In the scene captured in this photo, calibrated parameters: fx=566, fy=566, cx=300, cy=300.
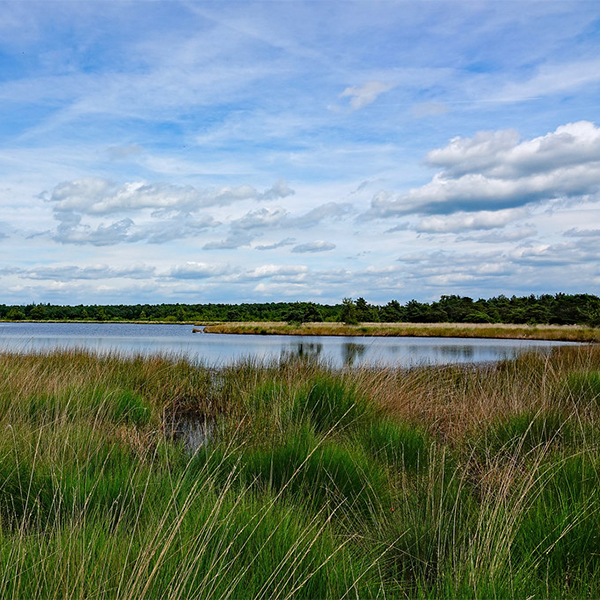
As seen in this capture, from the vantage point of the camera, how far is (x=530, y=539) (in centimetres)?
295

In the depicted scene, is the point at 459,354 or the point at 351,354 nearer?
the point at 351,354

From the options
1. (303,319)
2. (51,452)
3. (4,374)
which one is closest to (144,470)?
(51,452)

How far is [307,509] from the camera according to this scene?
11.2 ft

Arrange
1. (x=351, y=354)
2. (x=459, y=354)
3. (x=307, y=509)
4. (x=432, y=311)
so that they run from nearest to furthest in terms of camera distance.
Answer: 1. (x=307, y=509)
2. (x=351, y=354)
3. (x=459, y=354)
4. (x=432, y=311)

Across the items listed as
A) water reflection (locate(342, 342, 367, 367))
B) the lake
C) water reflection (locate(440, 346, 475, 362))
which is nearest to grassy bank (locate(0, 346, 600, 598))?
water reflection (locate(342, 342, 367, 367))

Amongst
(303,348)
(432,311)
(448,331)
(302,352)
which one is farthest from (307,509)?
(432,311)

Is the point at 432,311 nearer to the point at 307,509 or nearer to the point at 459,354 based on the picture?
the point at 459,354

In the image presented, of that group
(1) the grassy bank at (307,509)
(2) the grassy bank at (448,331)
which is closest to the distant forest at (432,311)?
(2) the grassy bank at (448,331)

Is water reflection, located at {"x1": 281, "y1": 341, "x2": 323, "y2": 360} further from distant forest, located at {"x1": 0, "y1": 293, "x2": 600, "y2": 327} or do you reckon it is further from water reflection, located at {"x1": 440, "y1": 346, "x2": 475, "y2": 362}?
distant forest, located at {"x1": 0, "y1": 293, "x2": 600, "y2": 327}

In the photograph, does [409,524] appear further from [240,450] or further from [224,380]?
[224,380]

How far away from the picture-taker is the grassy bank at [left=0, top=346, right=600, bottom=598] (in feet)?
7.64

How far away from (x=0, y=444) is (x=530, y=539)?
3434 millimetres

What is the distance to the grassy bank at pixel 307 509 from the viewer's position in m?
2.33

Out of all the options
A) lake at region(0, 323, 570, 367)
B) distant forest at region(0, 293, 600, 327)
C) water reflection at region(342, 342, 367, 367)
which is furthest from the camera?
distant forest at region(0, 293, 600, 327)
